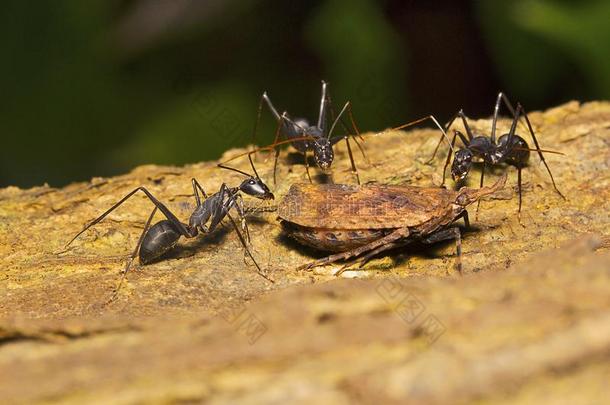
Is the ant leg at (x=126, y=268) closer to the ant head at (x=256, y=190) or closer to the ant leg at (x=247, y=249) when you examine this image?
the ant leg at (x=247, y=249)

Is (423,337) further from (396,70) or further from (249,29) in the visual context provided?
(249,29)

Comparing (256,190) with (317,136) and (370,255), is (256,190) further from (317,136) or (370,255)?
(317,136)

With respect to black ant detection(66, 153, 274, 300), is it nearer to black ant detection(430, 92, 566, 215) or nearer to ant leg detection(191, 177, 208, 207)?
ant leg detection(191, 177, 208, 207)

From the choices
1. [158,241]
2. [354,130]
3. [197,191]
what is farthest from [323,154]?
[158,241]

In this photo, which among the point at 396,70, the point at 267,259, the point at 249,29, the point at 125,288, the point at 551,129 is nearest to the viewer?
the point at 125,288

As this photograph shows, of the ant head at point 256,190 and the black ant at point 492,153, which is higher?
the ant head at point 256,190

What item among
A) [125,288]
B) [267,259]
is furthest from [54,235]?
[267,259]

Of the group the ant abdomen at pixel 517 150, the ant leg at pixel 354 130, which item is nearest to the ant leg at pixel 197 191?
the ant leg at pixel 354 130

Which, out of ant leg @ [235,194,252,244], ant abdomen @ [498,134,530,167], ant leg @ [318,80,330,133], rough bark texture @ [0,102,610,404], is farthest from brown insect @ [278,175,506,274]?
ant leg @ [318,80,330,133]
